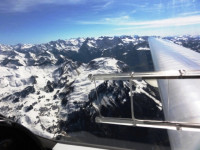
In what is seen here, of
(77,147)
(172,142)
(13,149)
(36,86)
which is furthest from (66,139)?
(36,86)

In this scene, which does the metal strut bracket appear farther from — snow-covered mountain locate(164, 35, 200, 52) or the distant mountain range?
the distant mountain range

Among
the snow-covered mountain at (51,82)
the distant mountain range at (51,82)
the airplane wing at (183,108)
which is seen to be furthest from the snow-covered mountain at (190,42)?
the distant mountain range at (51,82)

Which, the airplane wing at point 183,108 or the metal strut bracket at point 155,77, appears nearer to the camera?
the metal strut bracket at point 155,77

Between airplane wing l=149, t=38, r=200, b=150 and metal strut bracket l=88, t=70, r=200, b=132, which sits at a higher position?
metal strut bracket l=88, t=70, r=200, b=132

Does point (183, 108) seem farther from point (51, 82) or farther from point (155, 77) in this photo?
point (51, 82)

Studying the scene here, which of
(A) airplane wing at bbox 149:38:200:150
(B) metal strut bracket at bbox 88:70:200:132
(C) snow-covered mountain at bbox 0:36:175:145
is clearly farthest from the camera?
(C) snow-covered mountain at bbox 0:36:175:145

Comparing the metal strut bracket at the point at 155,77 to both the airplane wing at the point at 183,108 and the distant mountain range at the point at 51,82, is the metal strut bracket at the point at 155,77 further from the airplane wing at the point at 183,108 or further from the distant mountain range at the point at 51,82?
the distant mountain range at the point at 51,82

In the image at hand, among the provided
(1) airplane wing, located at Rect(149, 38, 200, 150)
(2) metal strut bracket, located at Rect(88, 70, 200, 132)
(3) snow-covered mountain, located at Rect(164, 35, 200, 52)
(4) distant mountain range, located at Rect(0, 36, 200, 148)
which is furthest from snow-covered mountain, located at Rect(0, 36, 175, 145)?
(2) metal strut bracket, located at Rect(88, 70, 200, 132)

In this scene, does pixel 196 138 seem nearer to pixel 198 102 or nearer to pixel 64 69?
pixel 198 102

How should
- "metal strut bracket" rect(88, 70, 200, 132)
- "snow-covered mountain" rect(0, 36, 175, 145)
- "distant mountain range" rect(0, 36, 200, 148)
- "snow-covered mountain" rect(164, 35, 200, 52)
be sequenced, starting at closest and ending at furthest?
"metal strut bracket" rect(88, 70, 200, 132) → "snow-covered mountain" rect(164, 35, 200, 52) → "distant mountain range" rect(0, 36, 200, 148) → "snow-covered mountain" rect(0, 36, 175, 145)

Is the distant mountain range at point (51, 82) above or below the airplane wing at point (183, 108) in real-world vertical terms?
below

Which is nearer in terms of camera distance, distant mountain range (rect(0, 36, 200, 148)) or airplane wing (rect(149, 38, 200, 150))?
airplane wing (rect(149, 38, 200, 150))
